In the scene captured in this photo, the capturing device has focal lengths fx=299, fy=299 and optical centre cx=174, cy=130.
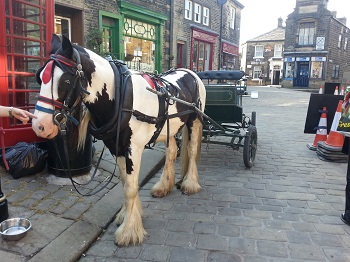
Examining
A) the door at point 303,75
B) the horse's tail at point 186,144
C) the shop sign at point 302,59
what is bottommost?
the horse's tail at point 186,144

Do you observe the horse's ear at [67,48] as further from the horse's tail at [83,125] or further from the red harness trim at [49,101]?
the horse's tail at [83,125]

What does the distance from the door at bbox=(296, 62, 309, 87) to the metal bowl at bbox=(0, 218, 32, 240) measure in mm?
38966

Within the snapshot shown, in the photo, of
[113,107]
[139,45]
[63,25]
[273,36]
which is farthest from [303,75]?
[113,107]

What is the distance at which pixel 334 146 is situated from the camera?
6066 millimetres

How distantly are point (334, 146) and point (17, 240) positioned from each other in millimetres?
5781

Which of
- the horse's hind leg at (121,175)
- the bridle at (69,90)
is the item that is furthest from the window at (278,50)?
the bridle at (69,90)

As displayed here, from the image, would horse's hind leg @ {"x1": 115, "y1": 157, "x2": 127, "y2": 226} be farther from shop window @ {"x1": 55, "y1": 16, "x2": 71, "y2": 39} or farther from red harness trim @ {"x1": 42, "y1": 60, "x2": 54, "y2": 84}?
shop window @ {"x1": 55, "y1": 16, "x2": 71, "y2": 39}

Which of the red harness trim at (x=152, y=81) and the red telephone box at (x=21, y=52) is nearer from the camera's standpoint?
the red harness trim at (x=152, y=81)

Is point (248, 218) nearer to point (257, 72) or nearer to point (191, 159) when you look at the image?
point (191, 159)

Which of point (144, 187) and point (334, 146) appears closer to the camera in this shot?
point (144, 187)

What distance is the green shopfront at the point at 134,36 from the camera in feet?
39.1

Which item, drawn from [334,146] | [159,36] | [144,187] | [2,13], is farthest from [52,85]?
[159,36]

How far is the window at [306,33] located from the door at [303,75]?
265 cm

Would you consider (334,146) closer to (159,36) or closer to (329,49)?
(159,36)
